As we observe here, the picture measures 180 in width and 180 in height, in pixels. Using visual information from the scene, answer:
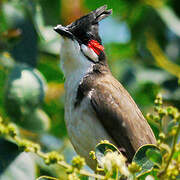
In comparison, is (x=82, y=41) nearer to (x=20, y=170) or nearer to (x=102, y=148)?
(x=20, y=170)

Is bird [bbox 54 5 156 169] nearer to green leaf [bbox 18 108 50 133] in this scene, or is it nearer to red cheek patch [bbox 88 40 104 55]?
red cheek patch [bbox 88 40 104 55]

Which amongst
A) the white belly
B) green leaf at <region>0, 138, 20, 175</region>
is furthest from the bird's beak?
green leaf at <region>0, 138, 20, 175</region>

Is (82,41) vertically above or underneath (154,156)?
above

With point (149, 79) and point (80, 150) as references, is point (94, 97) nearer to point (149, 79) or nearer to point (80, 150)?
point (80, 150)

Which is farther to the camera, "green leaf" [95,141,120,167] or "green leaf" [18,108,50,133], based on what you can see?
"green leaf" [18,108,50,133]

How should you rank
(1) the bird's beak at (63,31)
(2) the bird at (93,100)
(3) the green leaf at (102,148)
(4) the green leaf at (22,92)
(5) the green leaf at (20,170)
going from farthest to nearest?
(1) the bird's beak at (63,31) → (2) the bird at (93,100) → (4) the green leaf at (22,92) → (5) the green leaf at (20,170) → (3) the green leaf at (102,148)

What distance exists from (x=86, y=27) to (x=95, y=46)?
0.16m

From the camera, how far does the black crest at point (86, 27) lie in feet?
9.08

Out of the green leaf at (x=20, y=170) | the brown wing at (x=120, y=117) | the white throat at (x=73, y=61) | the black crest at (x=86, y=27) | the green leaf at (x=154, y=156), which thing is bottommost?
the brown wing at (x=120, y=117)

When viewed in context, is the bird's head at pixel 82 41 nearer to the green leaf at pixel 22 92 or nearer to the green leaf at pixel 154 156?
the green leaf at pixel 22 92

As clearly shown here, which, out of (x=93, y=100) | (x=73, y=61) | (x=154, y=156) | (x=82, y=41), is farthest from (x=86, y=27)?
(x=154, y=156)

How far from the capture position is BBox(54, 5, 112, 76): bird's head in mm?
2789

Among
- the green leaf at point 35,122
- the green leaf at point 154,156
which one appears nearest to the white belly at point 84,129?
the green leaf at point 35,122

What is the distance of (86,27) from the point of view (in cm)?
285
